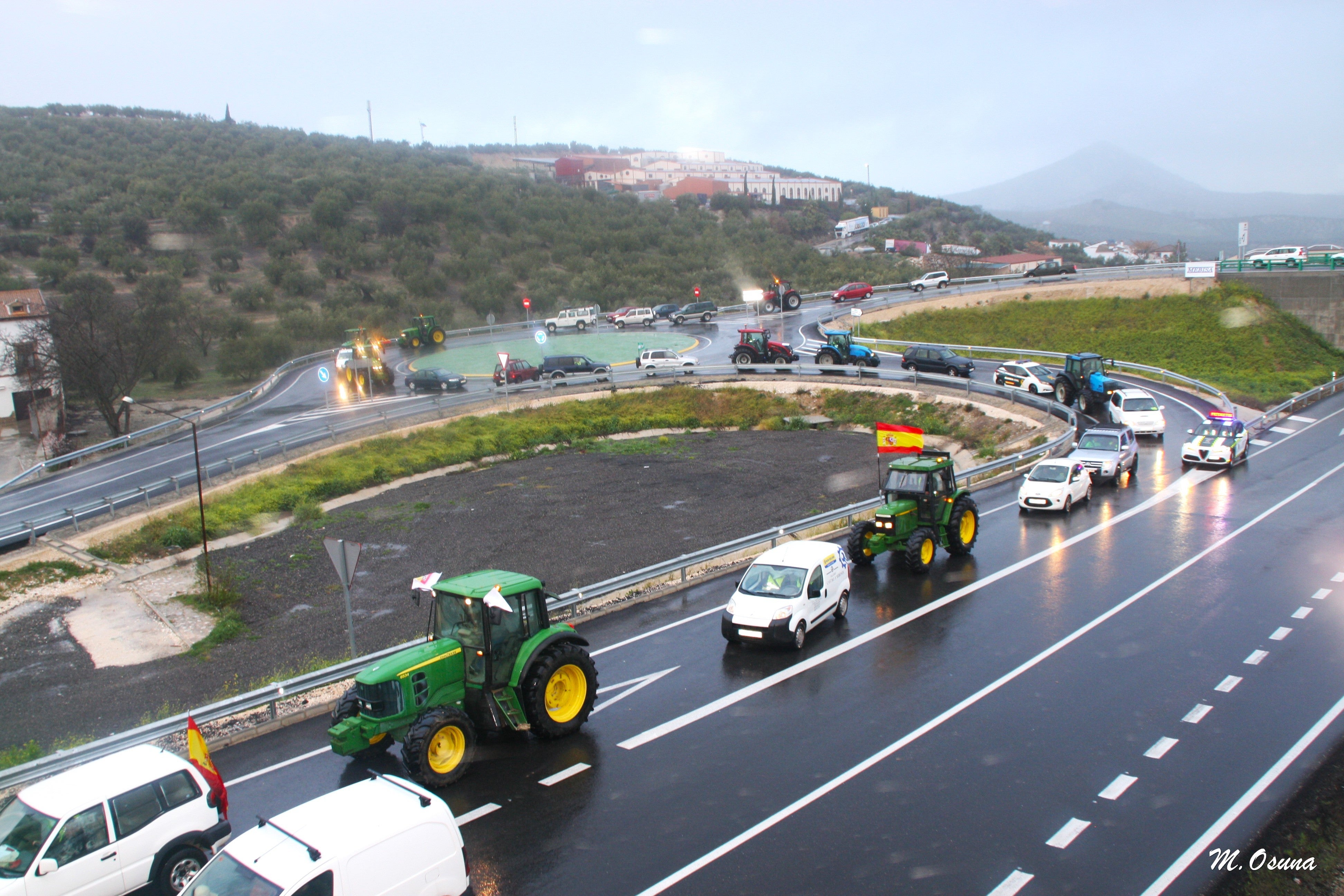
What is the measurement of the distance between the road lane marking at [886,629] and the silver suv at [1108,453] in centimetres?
142

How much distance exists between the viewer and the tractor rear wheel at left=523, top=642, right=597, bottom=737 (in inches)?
440

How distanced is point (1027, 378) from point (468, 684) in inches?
1294

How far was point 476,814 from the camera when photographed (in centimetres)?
1000

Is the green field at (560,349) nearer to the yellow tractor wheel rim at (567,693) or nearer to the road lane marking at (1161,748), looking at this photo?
the yellow tractor wheel rim at (567,693)

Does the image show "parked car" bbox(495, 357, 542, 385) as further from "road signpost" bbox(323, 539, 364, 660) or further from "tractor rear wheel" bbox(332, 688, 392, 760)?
"tractor rear wheel" bbox(332, 688, 392, 760)

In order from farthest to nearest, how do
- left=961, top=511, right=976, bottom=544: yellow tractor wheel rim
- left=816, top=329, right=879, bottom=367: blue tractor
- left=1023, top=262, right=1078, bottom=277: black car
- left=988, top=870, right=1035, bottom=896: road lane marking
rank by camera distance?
left=1023, top=262, right=1078, bottom=277: black car < left=816, top=329, right=879, bottom=367: blue tractor < left=961, top=511, right=976, bottom=544: yellow tractor wheel rim < left=988, top=870, right=1035, bottom=896: road lane marking

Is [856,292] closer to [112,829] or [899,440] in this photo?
[899,440]

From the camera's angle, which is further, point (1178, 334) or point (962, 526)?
point (1178, 334)

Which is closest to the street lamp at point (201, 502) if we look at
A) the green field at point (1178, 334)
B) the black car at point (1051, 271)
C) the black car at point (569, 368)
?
the black car at point (569, 368)

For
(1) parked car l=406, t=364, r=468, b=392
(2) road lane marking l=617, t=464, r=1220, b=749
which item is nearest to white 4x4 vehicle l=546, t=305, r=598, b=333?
(1) parked car l=406, t=364, r=468, b=392

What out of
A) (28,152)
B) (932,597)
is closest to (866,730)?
(932,597)

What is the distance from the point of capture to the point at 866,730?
11.9 metres

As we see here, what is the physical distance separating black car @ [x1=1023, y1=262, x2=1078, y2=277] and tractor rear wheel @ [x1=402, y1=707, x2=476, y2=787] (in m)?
60.5

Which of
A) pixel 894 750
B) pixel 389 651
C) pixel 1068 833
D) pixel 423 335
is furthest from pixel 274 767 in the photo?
pixel 423 335
